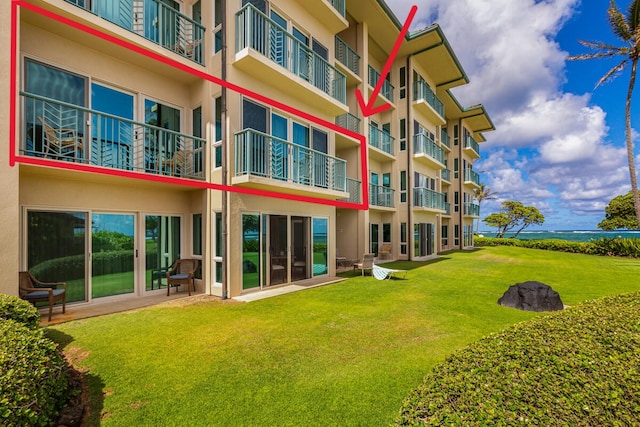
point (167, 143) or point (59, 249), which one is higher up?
point (167, 143)

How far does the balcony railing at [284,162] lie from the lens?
9.03 m

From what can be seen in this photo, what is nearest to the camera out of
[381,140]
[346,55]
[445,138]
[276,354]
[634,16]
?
[276,354]

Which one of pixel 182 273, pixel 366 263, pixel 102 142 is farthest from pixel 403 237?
pixel 102 142

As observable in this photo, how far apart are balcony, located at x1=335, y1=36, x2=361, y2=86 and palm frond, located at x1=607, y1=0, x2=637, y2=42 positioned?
16.5 m

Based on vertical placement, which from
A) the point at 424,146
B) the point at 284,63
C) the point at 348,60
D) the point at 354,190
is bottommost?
the point at 354,190

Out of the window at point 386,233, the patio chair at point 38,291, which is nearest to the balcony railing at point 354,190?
the window at point 386,233

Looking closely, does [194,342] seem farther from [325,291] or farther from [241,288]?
[325,291]

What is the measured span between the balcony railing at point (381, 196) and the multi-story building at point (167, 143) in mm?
5297

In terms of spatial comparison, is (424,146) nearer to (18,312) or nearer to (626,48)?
(626,48)

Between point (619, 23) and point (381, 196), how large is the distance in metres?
17.8

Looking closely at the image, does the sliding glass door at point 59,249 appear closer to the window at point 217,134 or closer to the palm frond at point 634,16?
the window at point 217,134

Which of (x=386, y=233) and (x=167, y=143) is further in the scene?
(x=386, y=233)

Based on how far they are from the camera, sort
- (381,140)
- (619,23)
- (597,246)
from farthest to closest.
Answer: (597,246) → (381,140) → (619,23)

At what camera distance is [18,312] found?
13.9 feet
